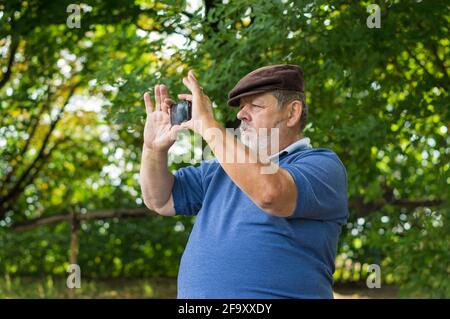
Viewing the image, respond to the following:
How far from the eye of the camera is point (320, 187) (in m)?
2.23

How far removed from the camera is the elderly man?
7.02ft

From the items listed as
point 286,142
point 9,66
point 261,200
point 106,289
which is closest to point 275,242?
point 261,200

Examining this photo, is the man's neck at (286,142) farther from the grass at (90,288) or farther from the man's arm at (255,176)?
the grass at (90,288)

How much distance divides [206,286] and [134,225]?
6.94 m

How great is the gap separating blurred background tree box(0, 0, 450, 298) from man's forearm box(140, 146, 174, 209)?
226 centimetres

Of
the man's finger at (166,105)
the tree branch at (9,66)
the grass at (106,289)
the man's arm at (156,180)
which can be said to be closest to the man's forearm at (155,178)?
the man's arm at (156,180)

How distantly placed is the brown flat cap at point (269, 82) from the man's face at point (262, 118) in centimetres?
3

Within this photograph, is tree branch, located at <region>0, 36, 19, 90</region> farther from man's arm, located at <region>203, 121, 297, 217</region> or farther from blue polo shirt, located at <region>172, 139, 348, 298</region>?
man's arm, located at <region>203, 121, 297, 217</region>

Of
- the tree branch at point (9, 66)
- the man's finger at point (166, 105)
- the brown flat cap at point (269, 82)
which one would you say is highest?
the tree branch at point (9, 66)

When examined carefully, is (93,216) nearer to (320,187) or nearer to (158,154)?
(158,154)

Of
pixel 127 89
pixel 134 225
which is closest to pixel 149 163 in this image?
pixel 127 89

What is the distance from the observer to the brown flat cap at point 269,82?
245 cm

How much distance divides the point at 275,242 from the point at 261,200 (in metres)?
0.19
